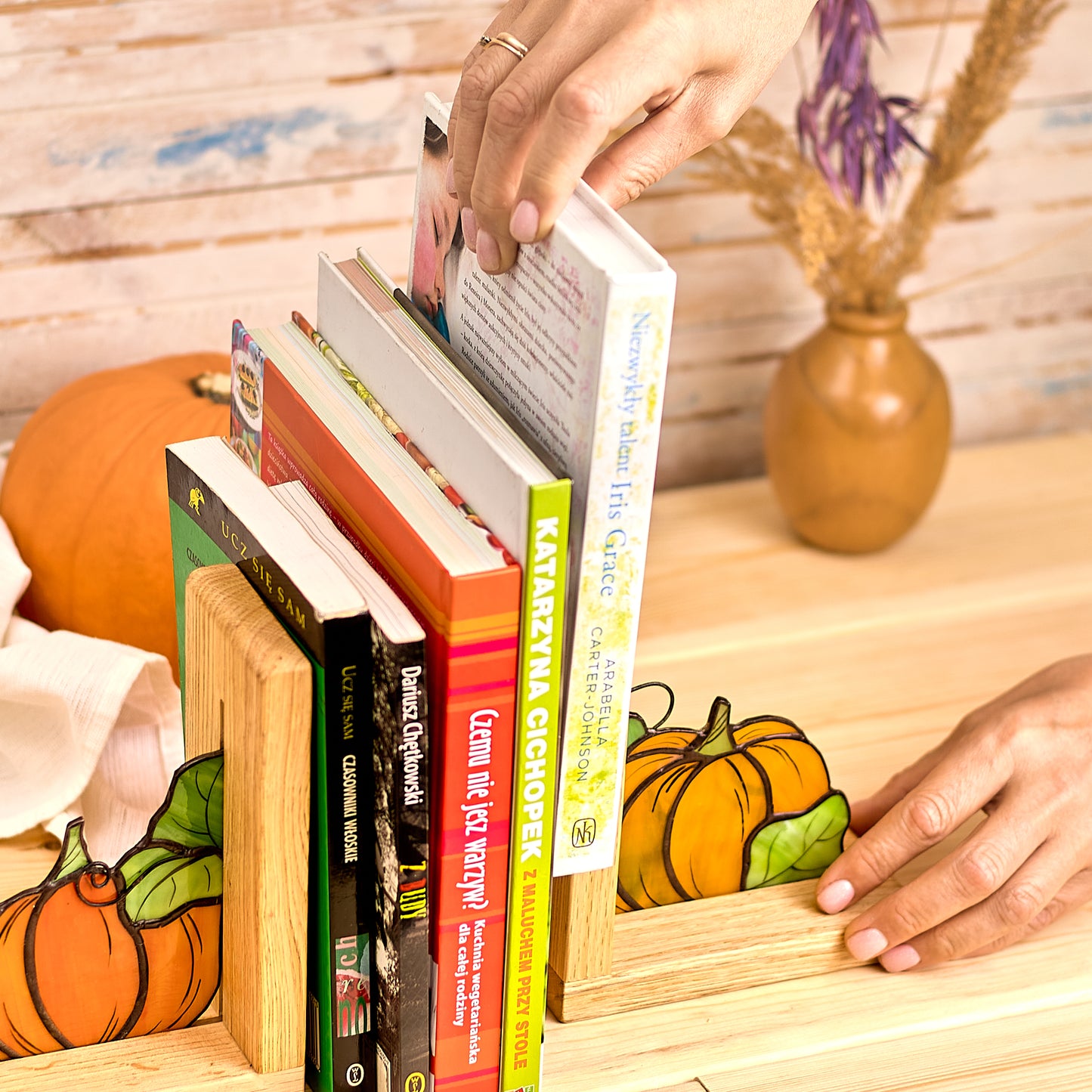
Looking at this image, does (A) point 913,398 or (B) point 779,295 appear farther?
A: (B) point 779,295

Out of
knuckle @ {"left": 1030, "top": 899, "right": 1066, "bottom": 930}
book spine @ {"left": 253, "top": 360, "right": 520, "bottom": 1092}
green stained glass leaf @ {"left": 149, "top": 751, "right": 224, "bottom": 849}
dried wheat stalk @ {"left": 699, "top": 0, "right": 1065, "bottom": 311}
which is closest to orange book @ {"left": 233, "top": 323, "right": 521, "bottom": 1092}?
book spine @ {"left": 253, "top": 360, "right": 520, "bottom": 1092}

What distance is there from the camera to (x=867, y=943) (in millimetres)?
733

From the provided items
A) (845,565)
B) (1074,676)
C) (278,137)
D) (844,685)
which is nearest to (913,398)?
(845,565)

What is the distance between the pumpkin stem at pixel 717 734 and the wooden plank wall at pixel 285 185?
677 millimetres

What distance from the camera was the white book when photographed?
523mm

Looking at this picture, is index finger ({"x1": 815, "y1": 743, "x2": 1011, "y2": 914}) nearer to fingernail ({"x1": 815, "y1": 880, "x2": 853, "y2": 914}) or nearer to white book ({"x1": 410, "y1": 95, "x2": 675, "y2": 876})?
fingernail ({"x1": 815, "y1": 880, "x2": 853, "y2": 914})

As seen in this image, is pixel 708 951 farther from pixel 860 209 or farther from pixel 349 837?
pixel 860 209

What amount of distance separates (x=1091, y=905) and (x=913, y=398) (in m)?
0.50

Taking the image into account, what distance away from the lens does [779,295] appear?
4.55 ft

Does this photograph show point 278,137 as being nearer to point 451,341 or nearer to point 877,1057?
point 451,341

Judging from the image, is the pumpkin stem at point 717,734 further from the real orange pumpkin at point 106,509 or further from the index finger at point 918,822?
the real orange pumpkin at point 106,509

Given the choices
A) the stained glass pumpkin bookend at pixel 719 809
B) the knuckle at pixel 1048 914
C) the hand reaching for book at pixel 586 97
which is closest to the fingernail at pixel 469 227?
the hand reaching for book at pixel 586 97

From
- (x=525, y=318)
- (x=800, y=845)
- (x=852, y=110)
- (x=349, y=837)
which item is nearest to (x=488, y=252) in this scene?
(x=525, y=318)

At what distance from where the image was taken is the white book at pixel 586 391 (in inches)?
20.6
